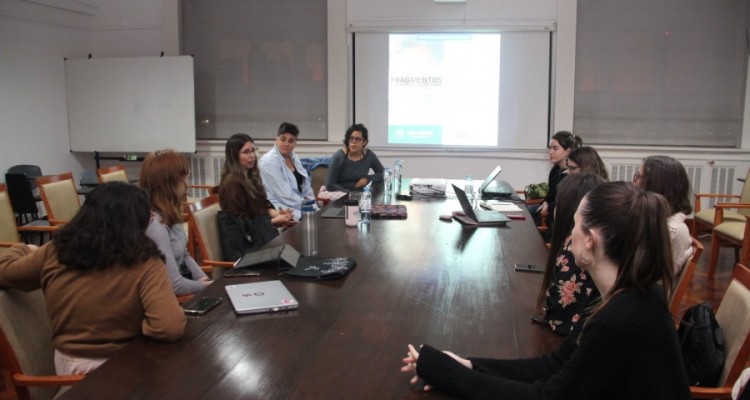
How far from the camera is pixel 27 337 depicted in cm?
181

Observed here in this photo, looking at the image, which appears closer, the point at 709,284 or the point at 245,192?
the point at 245,192

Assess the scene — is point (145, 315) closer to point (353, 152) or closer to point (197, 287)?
point (197, 287)

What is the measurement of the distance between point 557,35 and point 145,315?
18.1 feet

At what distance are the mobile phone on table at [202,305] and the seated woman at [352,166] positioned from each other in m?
3.09

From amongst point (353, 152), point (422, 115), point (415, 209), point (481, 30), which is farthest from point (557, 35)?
point (415, 209)

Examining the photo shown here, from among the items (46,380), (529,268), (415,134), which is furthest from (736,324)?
(415,134)

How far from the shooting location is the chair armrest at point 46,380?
161 cm

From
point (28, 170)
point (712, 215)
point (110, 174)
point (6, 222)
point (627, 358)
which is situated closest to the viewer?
point (627, 358)

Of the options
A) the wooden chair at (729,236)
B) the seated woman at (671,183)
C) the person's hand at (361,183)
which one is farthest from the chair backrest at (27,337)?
the wooden chair at (729,236)

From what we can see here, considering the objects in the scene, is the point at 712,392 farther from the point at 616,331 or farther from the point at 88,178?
the point at 88,178

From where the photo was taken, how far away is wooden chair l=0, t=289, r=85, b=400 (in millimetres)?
1682

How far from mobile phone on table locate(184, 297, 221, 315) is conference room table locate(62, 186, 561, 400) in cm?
2

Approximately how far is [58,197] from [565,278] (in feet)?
12.8

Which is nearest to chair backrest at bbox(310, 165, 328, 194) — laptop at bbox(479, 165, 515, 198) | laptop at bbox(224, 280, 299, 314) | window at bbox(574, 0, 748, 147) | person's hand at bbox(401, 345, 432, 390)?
laptop at bbox(479, 165, 515, 198)
